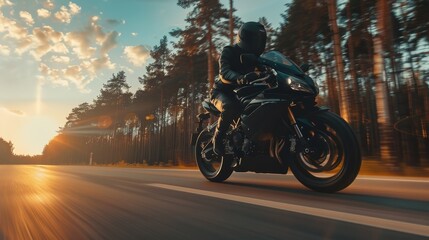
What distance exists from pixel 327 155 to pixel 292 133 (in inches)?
17.4

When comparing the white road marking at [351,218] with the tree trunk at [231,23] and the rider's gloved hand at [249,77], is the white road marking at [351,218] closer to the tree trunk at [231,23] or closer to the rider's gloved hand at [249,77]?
the rider's gloved hand at [249,77]

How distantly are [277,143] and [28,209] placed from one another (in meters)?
2.44

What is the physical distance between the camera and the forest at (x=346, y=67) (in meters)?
12.4

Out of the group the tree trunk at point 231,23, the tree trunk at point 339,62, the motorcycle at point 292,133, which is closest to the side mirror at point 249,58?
the motorcycle at point 292,133

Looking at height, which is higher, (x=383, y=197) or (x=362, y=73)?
(x=362, y=73)

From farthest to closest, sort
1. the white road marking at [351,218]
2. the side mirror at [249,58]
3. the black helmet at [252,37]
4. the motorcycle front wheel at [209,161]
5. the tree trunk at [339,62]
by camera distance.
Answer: the tree trunk at [339,62] → the motorcycle front wheel at [209,161] → the black helmet at [252,37] → the side mirror at [249,58] → the white road marking at [351,218]

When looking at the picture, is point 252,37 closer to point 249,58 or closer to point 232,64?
point 232,64

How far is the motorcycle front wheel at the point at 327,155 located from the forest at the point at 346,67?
2685 millimetres

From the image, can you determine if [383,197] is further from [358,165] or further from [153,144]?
[153,144]

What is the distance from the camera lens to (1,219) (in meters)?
2.40

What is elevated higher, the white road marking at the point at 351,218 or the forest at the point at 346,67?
the forest at the point at 346,67

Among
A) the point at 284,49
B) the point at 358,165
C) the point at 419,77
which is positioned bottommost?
the point at 358,165

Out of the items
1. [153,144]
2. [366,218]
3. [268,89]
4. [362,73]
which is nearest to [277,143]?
[268,89]

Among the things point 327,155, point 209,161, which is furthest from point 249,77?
point 209,161
